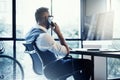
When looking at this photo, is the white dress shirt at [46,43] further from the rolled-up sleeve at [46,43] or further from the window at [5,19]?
the window at [5,19]

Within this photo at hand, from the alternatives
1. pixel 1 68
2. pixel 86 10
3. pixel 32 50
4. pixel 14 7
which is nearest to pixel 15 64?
pixel 1 68

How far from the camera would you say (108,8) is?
5023 mm

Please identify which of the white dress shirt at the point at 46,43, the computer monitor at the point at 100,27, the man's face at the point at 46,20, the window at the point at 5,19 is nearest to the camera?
the white dress shirt at the point at 46,43

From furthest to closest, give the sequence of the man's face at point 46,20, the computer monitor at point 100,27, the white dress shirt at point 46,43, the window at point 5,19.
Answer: the window at point 5,19 → the computer monitor at point 100,27 → the man's face at point 46,20 → the white dress shirt at point 46,43

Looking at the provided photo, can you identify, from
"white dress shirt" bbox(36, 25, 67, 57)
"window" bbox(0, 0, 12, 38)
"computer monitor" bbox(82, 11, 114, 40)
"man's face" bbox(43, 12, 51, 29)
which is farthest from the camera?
"window" bbox(0, 0, 12, 38)

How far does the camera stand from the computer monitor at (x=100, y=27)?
307 cm

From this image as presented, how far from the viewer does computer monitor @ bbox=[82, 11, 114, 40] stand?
307 centimetres

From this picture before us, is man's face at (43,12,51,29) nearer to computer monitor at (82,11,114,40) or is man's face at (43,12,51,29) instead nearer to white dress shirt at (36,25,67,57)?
white dress shirt at (36,25,67,57)

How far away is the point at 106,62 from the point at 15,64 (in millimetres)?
1886

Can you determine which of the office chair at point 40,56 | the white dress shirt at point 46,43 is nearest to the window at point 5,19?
the office chair at point 40,56

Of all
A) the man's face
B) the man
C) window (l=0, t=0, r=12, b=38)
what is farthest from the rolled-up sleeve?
window (l=0, t=0, r=12, b=38)

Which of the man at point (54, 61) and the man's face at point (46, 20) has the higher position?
the man's face at point (46, 20)

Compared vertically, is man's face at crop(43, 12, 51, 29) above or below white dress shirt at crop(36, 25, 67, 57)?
above

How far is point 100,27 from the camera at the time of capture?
3.16m
